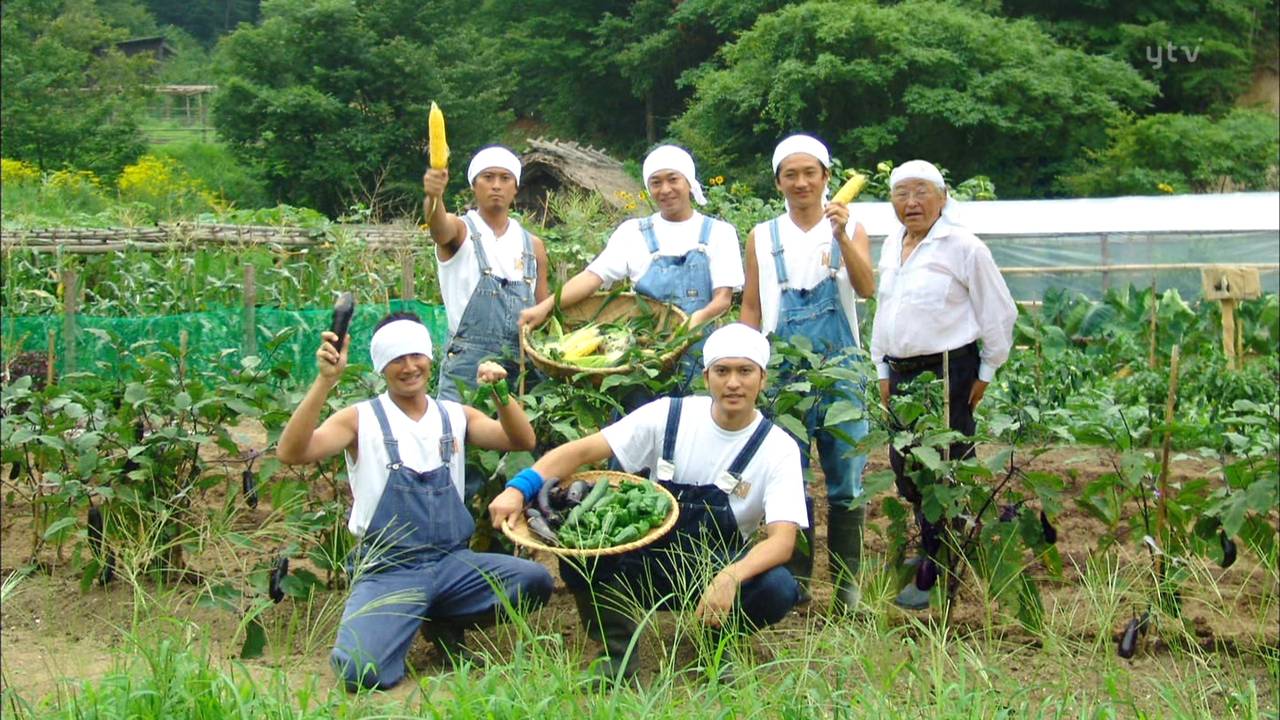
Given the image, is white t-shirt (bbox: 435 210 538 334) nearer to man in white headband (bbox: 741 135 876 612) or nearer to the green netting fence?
man in white headband (bbox: 741 135 876 612)

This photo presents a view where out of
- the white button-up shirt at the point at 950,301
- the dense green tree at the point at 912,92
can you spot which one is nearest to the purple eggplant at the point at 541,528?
the white button-up shirt at the point at 950,301

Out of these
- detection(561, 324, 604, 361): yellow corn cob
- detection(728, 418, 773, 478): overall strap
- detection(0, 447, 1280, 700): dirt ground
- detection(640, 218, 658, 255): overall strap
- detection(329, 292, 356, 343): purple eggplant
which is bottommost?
detection(0, 447, 1280, 700): dirt ground

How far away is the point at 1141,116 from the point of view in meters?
28.3

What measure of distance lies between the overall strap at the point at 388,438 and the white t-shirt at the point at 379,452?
10mm

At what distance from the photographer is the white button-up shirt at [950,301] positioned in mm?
4691

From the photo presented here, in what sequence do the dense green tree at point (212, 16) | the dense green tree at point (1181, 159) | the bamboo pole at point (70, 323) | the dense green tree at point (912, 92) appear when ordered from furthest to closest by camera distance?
1. the dense green tree at point (212, 16)
2. the dense green tree at point (1181, 159)
3. the dense green tree at point (912, 92)
4. the bamboo pole at point (70, 323)

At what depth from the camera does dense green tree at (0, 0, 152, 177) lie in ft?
79.3

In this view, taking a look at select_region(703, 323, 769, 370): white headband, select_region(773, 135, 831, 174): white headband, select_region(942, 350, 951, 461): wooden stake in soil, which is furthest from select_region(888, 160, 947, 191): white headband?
select_region(703, 323, 769, 370): white headband

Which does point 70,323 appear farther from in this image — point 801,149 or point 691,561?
point 691,561

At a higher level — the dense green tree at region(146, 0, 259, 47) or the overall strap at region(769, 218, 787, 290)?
the dense green tree at region(146, 0, 259, 47)

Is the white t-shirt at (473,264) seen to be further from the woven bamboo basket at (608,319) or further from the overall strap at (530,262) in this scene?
the woven bamboo basket at (608,319)

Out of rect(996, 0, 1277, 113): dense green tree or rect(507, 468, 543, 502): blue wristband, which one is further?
rect(996, 0, 1277, 113): dense green tree

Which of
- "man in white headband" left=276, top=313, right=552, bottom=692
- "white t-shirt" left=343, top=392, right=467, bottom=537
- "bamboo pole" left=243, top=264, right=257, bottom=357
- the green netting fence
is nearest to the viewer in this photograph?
"man in white headband" left=276, top=313, right=552, bottom=692

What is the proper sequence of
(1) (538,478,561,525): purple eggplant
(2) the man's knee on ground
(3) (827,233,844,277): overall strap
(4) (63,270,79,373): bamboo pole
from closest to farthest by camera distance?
1. (2) the man's knee on ground
2. (1) (538,478,561,525): purple eggplant
3. (3) (827,233,844,277): overall strap
4. (4) (63,270,79,373): bamboo pole
